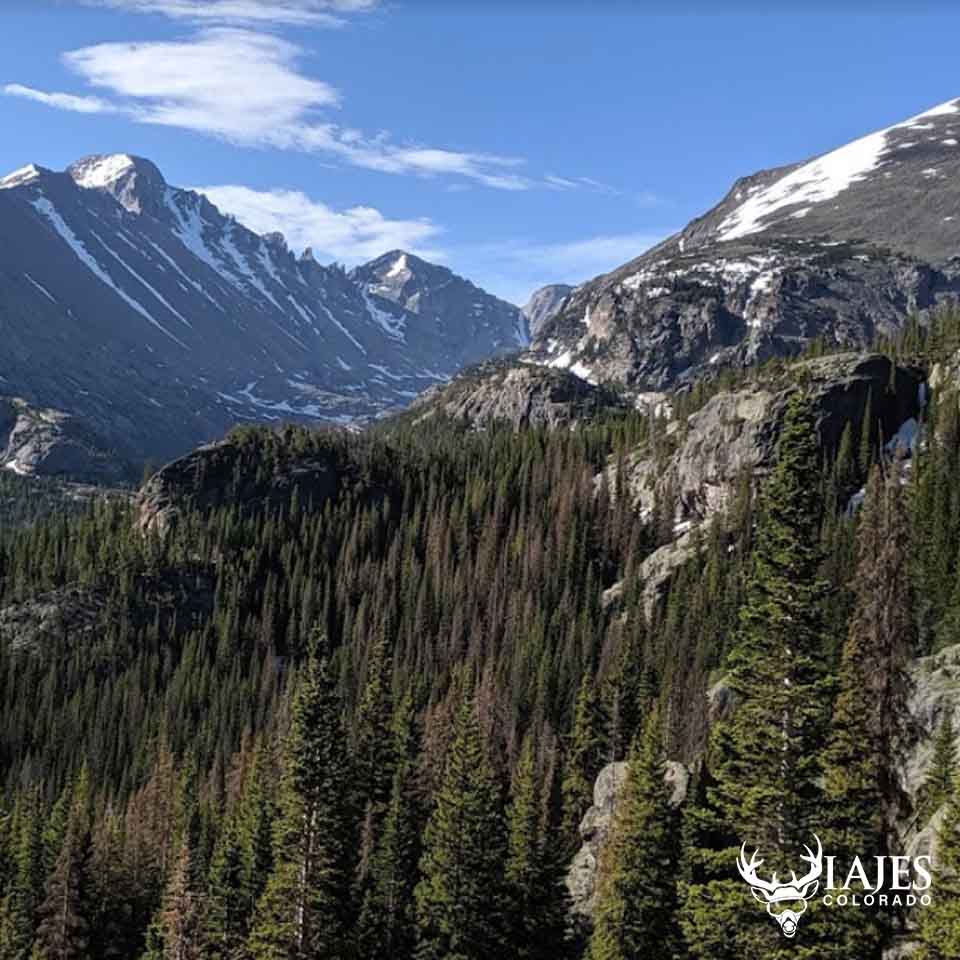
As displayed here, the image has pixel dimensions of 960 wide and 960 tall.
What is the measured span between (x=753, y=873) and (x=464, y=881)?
2798cm

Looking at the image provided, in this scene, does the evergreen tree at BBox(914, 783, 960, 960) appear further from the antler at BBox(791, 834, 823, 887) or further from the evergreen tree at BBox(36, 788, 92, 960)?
the evergreen tree at BBox(36, 788, 92, 960)

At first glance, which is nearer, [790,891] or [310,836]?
[790,891]

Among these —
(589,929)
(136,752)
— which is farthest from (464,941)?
(136,752)

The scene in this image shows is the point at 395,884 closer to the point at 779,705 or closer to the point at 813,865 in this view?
the point at 813,865

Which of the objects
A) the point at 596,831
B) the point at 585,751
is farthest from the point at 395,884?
the point at 585,751

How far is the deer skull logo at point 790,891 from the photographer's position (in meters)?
28.0

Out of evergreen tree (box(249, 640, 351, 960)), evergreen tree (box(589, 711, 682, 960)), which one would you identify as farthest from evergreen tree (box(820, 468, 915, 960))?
evergreen tree (box(249, 640, 351, 960))

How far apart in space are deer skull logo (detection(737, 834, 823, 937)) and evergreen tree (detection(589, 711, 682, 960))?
20138mm

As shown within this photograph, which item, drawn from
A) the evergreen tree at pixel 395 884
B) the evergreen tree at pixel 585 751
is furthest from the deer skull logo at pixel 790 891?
the evergreen tree at pixel 585 751

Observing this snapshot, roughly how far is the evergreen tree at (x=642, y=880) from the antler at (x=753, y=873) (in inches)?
772

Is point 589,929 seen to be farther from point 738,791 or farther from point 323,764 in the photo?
point 738,791

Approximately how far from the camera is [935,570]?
377ft

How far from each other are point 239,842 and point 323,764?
2919cm

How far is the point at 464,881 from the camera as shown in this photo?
53.2m
